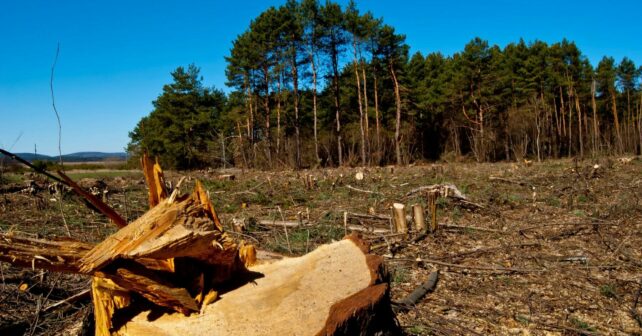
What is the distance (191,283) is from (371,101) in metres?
28.2

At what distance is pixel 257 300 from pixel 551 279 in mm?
3401

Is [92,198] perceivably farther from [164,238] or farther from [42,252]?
[164,238]

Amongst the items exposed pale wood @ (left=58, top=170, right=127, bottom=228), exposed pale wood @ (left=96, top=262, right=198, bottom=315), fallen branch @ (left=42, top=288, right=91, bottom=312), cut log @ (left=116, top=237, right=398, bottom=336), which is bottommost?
fallen branch @ (left=42, top=288, right=91, bottom=312)

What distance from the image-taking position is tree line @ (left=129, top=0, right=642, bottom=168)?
24281mm

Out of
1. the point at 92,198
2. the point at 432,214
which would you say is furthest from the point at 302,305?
the point at 432,214

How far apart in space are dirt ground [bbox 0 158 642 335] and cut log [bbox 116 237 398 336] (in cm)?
80

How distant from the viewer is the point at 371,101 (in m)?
29.7

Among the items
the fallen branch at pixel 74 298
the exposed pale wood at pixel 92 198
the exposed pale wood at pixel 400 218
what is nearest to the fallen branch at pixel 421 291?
the exposed pale wood at pixel 400 218

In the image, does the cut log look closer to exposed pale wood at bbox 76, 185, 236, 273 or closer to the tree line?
exposed pale wood at bbox 76, 185, 236, 273

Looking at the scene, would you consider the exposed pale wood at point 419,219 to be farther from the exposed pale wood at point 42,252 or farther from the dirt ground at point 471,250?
the exposed pale wood at point 42,252

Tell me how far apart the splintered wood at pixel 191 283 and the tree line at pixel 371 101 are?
20058 millimetres

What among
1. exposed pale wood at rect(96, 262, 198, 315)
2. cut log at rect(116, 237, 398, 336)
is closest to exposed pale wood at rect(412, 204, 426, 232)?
cut log at rect(116, 237, 398, 336)

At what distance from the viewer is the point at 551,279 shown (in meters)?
4.32

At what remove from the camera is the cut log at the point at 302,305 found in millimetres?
2111
